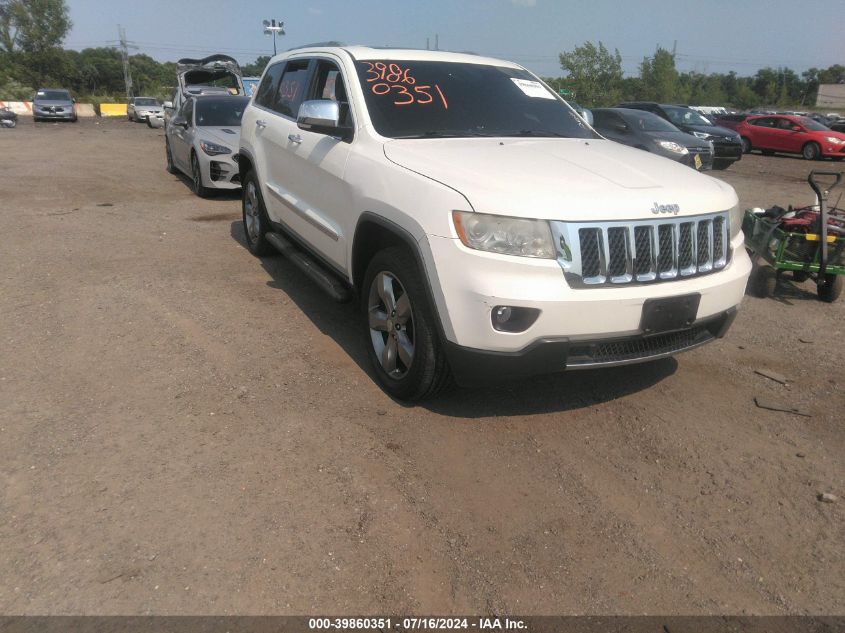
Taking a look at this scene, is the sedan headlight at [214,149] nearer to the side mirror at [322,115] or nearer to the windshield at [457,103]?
the windshield at [457,103]

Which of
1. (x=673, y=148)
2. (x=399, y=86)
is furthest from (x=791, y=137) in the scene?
(x=399, y=86)

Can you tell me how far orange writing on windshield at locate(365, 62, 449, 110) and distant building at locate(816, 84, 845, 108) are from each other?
96.7m

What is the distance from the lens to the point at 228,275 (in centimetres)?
620

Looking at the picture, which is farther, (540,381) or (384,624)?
(540,381)

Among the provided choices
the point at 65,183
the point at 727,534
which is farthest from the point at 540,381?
the point at 65,183

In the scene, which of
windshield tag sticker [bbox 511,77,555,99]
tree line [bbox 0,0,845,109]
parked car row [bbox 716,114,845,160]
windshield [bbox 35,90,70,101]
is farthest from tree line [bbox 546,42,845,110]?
windshield tag sticker [bbox 511,77,555,99]

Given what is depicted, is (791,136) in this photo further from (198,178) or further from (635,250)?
(635,250)

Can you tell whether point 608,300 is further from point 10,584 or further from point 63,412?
point 63,412

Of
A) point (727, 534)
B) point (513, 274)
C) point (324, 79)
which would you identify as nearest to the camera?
point (727, 534)

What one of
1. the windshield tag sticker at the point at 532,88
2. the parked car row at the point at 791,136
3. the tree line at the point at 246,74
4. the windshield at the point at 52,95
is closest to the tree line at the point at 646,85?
the tree line at the point at 246,74

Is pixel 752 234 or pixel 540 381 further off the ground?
pixel 752 234

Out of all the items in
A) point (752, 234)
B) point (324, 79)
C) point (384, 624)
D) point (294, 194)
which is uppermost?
point (324, 79)

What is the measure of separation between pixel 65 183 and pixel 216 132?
130 inches

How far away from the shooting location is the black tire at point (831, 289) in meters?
5.85
